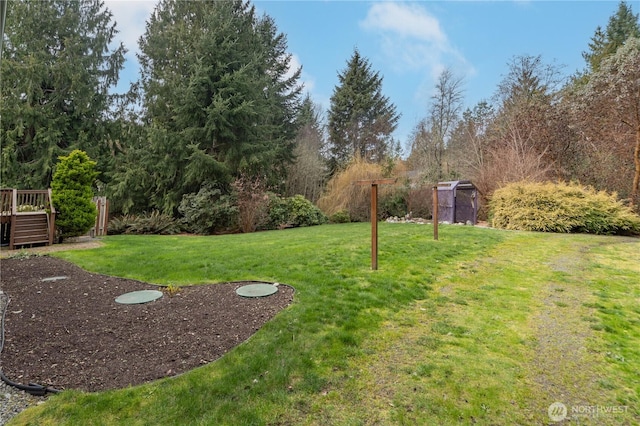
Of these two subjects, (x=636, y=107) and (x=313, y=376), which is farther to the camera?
(x=636, y=107)

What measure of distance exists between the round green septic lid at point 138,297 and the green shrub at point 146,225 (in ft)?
24.7

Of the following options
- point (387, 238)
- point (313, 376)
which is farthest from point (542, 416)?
point (387, 238)

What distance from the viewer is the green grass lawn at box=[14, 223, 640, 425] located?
75.2 inches

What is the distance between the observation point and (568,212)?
9.16 meters

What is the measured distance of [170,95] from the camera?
13.0 meters

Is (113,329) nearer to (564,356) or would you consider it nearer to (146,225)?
(564,356)

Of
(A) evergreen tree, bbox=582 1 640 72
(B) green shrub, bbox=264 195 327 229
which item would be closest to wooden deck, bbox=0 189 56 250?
(B) green shrub, bbox=264 195 327 229

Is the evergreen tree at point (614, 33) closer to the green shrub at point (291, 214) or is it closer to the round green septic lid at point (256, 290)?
the green shrub at point (291, 214)

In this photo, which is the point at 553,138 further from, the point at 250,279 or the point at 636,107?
the point at 250,279

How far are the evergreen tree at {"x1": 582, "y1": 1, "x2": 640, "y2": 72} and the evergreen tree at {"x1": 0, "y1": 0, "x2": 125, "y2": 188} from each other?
85.4 feet

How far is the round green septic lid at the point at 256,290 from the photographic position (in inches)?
147

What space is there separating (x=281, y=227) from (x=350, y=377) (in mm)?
10044

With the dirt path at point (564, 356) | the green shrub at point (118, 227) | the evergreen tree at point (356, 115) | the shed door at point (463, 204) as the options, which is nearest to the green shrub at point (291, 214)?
the green shrub at point (118, 227)

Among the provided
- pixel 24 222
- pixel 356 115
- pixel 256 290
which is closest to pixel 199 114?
pixel 24 222
